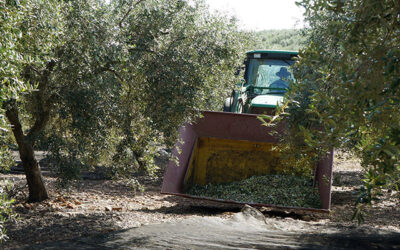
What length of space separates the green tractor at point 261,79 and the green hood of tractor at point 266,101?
0.04ft

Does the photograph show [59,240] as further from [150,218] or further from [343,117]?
[343,117]

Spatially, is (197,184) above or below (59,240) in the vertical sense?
above

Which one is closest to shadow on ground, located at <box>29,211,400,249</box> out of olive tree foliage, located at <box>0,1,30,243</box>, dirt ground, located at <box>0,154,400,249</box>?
dirt ground, located at <box>0,154,400,249</box>

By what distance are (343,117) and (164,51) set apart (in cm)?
361

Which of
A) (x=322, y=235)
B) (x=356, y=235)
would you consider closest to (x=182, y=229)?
(x=322, y=235)

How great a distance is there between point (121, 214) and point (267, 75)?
521 centimetres

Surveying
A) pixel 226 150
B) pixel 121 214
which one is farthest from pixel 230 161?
pixel 121 214

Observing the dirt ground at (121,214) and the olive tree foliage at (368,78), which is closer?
the olive tree foliage at (368,78)

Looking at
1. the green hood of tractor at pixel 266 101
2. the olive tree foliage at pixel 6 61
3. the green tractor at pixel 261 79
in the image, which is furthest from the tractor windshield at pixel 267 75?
the olive tree foliage at pixel 6 61

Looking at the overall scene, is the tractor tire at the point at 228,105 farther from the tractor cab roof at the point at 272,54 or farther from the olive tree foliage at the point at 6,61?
the olive tree foliage at the point at 6,61

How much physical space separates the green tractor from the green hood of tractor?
1 centimetres

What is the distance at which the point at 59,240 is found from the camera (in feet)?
19.5

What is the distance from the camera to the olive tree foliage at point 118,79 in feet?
19.9

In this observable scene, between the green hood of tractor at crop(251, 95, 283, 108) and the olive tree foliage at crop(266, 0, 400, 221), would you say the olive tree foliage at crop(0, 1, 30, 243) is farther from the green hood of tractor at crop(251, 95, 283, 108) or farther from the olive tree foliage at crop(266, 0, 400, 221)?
the green hood of tractor at crop(251, 95, 283, 108)
